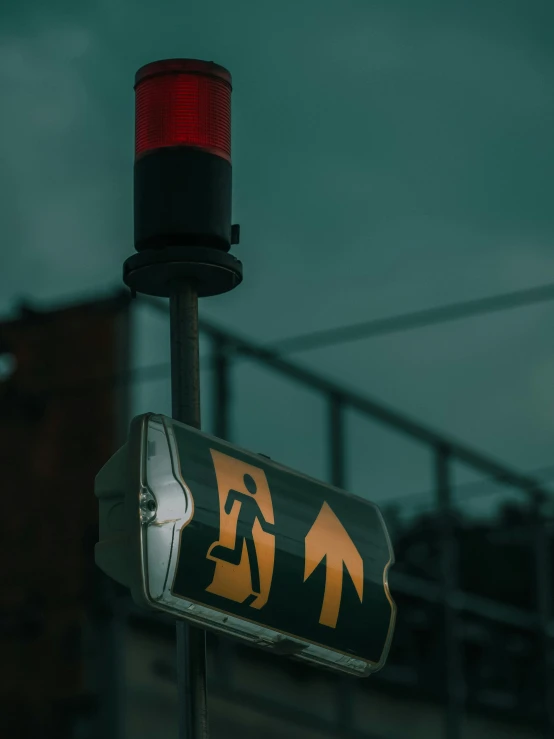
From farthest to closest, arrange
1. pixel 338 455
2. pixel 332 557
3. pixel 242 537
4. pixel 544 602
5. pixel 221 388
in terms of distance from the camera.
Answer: pixel 544 602 → pixel 338 455 → pixel 221 388 → pixel 332 557 → pixel 242 537

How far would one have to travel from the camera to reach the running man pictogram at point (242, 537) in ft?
10.1

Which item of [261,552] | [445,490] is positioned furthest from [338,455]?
[261,552]

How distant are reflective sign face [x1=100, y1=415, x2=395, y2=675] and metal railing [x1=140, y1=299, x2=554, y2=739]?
28.0ft

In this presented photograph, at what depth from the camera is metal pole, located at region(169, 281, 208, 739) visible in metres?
3.29

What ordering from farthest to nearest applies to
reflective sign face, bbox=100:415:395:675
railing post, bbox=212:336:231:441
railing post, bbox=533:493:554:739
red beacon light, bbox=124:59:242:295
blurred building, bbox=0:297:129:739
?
railing post, bbox=533:493:554:739
blurred building, bbox=0:297:129:739
railing post, bbox=212:336:231:441
red beacon light, bbox=124:59:242:295
reflective sign face, bbox=100:415:395:675

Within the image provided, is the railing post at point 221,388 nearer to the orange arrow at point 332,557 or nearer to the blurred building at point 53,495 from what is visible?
the blurred building at point 53,495

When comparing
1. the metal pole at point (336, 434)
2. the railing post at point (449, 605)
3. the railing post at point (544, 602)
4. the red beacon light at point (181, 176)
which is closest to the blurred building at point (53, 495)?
the metal pole at point (336, 434)

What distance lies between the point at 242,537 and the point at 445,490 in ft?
38.6

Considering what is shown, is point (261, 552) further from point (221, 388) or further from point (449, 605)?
point (449, 605)

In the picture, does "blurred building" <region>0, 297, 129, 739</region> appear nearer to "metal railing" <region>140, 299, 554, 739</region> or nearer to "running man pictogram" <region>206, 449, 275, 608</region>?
"metal railing" <region>140, 299, 554, 739</region>

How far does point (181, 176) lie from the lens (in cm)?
354

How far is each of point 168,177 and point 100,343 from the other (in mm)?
10187

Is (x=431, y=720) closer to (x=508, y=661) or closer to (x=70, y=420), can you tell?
(x=508, y=661)

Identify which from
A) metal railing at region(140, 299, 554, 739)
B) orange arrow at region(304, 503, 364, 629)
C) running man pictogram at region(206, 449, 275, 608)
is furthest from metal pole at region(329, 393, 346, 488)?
running man pictogram at region(206, 449, 275, 608)
